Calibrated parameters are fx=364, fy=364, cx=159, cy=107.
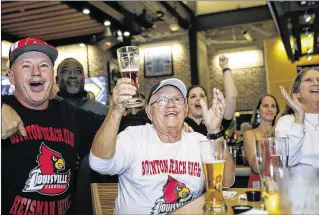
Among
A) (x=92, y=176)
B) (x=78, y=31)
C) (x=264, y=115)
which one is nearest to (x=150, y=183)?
(x=92, y=176)

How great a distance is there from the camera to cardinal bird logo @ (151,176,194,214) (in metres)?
1.73

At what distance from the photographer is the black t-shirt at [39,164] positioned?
180 centimetres

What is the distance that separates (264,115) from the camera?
12.9 feet

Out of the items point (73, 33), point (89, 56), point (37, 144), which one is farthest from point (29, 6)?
point (37, 144)

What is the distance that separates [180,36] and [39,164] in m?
8.57

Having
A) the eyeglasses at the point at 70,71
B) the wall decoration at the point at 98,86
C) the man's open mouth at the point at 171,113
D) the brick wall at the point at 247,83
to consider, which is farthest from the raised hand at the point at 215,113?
the brick wall at the point at 247,83

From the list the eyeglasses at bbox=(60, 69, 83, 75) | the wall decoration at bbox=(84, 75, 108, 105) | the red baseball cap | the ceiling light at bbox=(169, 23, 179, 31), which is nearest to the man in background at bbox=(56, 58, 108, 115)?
the eyeglasses at bbox=(60, 69, 83, 75)

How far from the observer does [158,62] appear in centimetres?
1026

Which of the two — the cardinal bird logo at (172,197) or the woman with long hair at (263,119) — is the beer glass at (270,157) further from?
the woman with long hair at (263,119)

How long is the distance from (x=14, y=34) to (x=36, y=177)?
21.8 feet

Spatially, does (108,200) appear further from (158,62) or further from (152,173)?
(158,62)

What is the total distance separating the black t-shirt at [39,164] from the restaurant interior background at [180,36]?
453 centimetres

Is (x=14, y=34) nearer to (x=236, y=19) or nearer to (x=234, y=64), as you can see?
(x=236, y=19)

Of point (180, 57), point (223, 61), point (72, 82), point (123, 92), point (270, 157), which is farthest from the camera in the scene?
point (180, 57)
